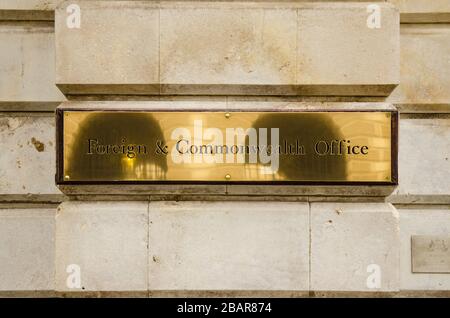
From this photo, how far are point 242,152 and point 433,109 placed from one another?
186 cm

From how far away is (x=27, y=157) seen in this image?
3.40 m

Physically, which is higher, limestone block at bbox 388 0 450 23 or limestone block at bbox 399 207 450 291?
limestone block at bbox 388 0 450 23

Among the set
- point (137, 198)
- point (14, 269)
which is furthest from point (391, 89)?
point (14, 269)

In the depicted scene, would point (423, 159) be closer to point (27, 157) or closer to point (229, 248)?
point (229, 248)

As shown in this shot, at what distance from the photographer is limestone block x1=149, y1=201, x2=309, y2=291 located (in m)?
3.20

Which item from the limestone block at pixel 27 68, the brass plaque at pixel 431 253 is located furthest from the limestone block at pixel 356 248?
the limestone block at pixel 27 68

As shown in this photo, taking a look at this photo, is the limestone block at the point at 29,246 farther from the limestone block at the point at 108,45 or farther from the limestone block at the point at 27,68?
the limestone block at the point at 108,45

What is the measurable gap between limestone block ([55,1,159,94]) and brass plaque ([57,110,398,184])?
0.32 metres

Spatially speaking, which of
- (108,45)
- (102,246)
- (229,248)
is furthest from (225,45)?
(102,246)

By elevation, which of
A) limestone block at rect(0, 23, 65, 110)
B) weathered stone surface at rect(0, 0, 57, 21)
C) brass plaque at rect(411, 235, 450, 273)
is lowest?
brass plaque at rect(411, 235, 450, 273)

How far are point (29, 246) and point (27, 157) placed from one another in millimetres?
834

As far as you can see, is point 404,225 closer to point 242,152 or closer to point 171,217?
point 242,152

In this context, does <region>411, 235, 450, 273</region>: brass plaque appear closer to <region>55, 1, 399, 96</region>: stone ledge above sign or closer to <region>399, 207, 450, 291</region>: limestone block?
<region>399, 207, 450, 291</region>: limestone block

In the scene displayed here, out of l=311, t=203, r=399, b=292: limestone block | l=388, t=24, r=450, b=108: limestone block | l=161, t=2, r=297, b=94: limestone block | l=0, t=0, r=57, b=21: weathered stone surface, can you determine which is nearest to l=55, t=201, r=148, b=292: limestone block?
l=161, t=2, r=297, b=94: limestone block
